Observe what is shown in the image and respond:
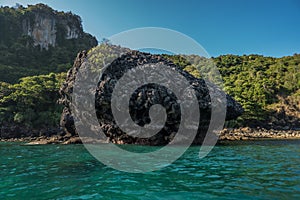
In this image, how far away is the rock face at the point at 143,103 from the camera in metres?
24.9

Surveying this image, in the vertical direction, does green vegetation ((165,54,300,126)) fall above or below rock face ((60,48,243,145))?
above

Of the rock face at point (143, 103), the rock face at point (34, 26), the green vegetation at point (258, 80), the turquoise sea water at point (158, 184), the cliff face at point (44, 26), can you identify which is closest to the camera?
the turquoise sea water at point (158, 184)

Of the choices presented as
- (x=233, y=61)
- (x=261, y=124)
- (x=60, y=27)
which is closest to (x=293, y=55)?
(x=233, y=61)

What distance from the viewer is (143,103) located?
81.5 ft

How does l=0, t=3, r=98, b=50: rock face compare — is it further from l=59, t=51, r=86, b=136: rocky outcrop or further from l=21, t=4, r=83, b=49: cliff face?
l=59, t=51, r=86, b=136: rocky outcrop

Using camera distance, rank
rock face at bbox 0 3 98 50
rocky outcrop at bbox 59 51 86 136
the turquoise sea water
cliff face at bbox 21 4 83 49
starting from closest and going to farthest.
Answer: the turquoise sea water → rocky outcrop at bbox 59 51 86 136 → rock face at bbox 0 3 98 50 → cliff face at bbox 21 4 83 49

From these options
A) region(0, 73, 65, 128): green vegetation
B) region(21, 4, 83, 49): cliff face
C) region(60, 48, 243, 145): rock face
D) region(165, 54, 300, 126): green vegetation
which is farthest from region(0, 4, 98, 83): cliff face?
region(60, 48, 243, 145): rock face

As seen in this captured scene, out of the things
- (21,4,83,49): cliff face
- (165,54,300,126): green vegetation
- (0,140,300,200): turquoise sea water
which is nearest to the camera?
(0,140,300,200): turquoise sea water

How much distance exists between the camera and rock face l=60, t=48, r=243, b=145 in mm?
24938

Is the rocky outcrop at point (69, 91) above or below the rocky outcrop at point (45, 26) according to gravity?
below

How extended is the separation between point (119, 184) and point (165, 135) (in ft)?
59.9

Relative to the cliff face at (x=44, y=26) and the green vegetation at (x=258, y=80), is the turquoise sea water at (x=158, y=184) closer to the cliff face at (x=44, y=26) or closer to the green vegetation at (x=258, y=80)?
the green vegetation at (x=258, y=80)

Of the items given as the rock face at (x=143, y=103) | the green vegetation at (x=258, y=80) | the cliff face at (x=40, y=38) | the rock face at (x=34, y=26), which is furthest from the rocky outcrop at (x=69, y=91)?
the rock face at (x=34, y=26)

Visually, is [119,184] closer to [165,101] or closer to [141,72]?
[165,101]
